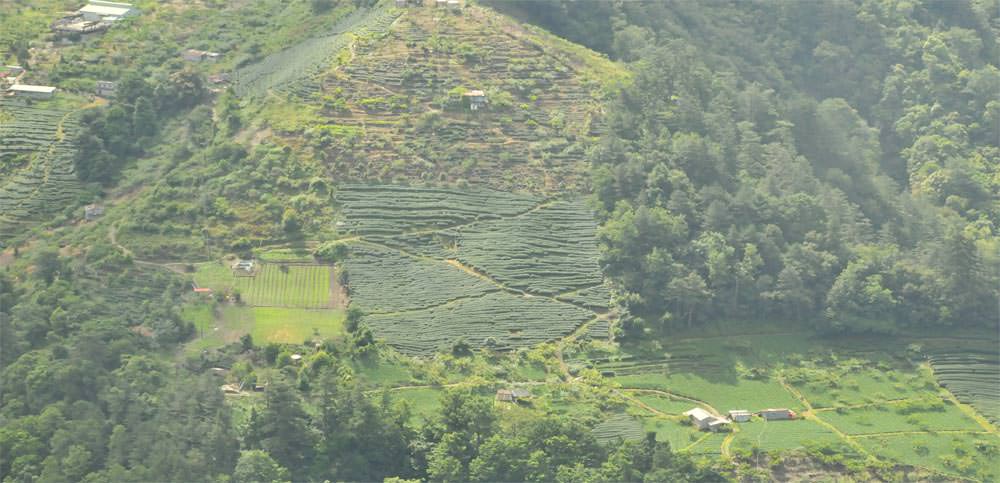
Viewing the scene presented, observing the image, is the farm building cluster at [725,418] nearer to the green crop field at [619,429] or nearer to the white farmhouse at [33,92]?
the green crop field at [619,429]

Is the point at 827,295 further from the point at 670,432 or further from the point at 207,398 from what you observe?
the point at 207,398

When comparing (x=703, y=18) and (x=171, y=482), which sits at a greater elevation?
(x=703, y=18)

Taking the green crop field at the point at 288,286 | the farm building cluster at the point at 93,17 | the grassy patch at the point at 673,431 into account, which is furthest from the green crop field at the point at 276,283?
the farm building cluster at the point at 93,17

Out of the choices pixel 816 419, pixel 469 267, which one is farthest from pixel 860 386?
pixel 469 267

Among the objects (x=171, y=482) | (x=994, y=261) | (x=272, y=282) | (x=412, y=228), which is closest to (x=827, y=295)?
(x=994, y=261)

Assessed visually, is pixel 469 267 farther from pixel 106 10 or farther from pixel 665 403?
pixel 106 10

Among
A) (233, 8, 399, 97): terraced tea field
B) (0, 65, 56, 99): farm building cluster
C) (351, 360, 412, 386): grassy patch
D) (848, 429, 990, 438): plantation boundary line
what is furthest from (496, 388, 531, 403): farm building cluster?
(0, 65, 56, 99): farm building cluster
